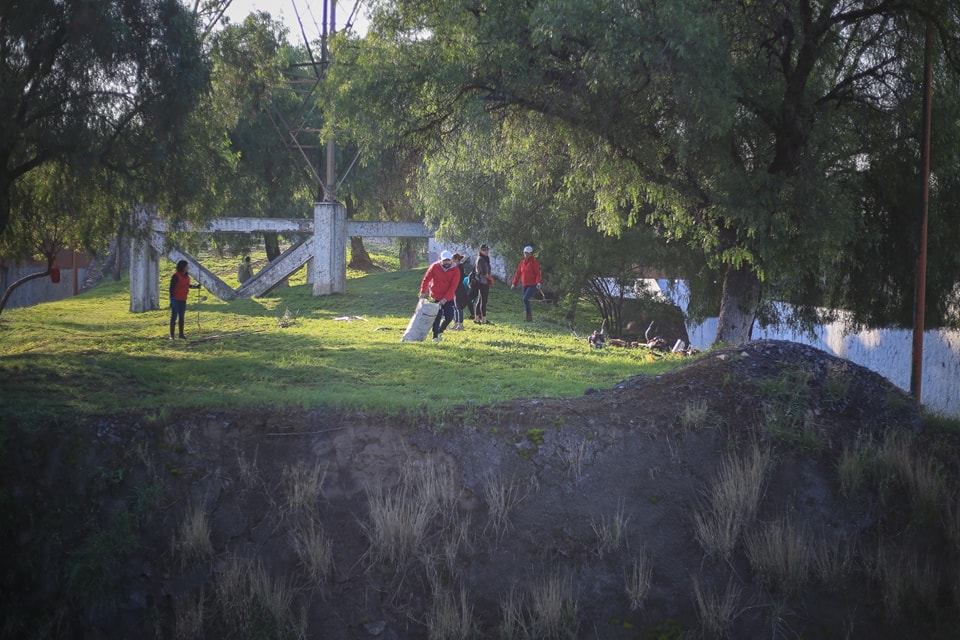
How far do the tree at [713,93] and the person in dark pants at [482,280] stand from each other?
4758 millimetres

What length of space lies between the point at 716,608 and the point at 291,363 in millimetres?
8050

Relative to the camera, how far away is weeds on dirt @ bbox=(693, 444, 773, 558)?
9.03 metres

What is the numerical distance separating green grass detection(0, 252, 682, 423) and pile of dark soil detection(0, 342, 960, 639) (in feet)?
2.14

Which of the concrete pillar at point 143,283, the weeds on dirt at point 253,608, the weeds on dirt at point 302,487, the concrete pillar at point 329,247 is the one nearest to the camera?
the weeds on dirt at point 253,608

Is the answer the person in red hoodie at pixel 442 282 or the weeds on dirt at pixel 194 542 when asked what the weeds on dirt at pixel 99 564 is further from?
the person in red hoodie at pixel 442 282

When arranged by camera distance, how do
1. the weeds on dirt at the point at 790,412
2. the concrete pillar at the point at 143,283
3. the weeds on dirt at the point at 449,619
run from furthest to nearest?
the concrete pillar at the point at 143,283 < the weeds on dirt at the point at 790,412 < the weeds on dirt at the point at 449,619

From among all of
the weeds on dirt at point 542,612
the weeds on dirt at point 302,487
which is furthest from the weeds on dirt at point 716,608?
the weeds on dirt at point 302,487

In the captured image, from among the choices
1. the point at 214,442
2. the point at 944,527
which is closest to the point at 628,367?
the point at 944,527

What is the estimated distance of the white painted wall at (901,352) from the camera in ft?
55.6

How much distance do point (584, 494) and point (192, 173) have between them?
9.72 m

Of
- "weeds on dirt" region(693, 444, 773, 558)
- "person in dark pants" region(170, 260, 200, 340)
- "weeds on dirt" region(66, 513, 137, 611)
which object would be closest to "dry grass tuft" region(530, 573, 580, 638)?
"weeds on dirt" region(693, 444, 773, 558)

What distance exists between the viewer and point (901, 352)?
1827 centimetres

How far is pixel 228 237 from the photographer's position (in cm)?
3334

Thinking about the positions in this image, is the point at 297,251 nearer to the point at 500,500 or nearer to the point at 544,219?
the point at 544,219
